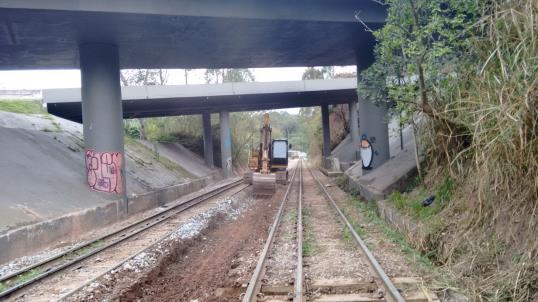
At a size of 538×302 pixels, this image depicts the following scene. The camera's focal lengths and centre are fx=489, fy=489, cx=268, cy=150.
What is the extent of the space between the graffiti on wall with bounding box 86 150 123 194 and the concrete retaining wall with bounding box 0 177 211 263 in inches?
29.9

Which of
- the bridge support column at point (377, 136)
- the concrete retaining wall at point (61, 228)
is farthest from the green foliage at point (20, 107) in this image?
the bridge support column at point (377, 136)

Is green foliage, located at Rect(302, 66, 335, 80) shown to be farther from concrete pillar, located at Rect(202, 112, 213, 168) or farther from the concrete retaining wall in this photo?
the concrete retaining wall

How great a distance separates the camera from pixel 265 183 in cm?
2478

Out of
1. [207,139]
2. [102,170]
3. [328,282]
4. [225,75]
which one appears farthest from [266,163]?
[225,75]

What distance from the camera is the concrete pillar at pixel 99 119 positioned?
Result: 18031 mm

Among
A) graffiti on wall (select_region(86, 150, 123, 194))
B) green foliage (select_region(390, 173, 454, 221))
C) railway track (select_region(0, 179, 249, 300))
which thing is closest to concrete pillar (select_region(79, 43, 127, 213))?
graffiti on wall (select_region(86, 150, 123, 194))

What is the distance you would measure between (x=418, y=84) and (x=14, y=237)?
10.4m

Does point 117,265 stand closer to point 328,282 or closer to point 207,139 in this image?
point 328,282

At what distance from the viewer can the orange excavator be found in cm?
2491

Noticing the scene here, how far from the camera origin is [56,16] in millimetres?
14758

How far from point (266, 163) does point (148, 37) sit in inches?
395

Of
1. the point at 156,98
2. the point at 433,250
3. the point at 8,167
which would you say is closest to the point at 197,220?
Result: the point at 8,167

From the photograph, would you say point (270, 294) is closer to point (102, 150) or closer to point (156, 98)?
point (102, 150)

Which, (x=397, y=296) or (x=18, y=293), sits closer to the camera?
(x=397, y=296)
